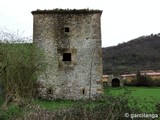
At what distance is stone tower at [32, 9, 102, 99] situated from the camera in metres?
24.5

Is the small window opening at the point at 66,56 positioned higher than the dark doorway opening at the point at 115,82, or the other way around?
the small window opening at the point at 66,56

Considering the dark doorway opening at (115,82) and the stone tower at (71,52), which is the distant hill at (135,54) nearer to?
the dark doorway opening at (115,82)

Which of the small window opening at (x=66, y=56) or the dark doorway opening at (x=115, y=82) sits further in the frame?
the dark doorway opening at (x=115, y=82)

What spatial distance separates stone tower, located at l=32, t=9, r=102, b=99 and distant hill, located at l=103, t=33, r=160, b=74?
48.3 metres

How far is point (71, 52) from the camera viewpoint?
2450cm

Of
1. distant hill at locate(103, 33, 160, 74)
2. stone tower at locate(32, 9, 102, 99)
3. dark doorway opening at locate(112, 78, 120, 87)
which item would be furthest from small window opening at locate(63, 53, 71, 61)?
distant hill at locate(103, 33, 160, 74)

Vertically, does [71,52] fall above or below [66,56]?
above

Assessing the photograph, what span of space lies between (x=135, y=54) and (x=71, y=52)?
6069 centimetres

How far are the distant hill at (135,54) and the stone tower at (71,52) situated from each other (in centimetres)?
4825

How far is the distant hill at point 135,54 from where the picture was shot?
77938 mm

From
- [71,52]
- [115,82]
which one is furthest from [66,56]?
[115,82]

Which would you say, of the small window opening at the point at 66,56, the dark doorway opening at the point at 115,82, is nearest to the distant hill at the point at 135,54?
the dark doorway opening at the point at 115,82

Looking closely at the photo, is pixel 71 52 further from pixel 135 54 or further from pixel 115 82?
pixel 135 54

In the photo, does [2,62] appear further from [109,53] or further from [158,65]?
[109,53]
